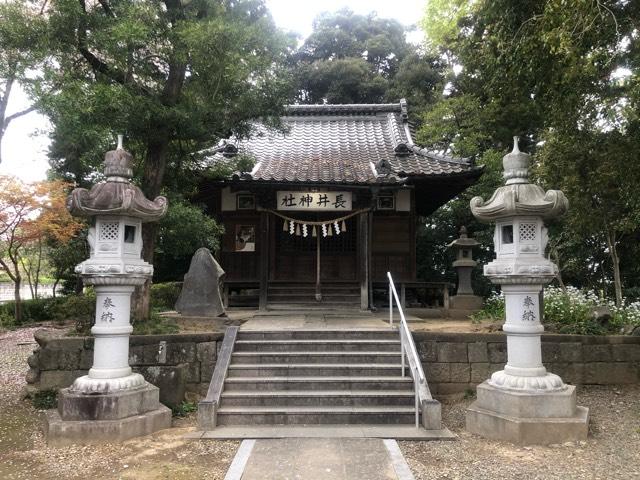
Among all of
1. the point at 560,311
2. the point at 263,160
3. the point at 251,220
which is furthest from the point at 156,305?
the point at 560,311

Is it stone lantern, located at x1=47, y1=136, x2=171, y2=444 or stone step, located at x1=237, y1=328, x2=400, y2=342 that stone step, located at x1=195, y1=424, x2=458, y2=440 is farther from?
stone step, located at x1=237, y1=328, x2=400, y2=342

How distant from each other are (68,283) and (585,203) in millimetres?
21433

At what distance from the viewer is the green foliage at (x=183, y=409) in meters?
6.73

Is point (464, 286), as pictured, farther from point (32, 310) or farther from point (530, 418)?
point (32, 310)

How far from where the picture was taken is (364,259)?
1198 centimetres

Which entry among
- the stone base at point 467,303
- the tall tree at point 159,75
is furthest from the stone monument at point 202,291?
the stone base at point 467,303

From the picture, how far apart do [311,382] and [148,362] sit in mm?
2716

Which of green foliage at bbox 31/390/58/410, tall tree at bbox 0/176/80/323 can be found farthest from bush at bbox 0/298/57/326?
green foliage at bbox 31/390/58/410

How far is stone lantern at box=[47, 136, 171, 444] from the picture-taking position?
564 cm

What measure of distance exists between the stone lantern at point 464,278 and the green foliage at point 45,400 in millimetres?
10001

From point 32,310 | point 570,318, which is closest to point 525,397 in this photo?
point 570,318

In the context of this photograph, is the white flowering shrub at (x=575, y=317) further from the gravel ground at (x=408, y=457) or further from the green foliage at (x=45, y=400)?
the green foliage at (x=45, y=400)

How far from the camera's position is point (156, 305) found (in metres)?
14.2

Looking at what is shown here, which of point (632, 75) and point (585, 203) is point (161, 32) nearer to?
point (632, 75)
